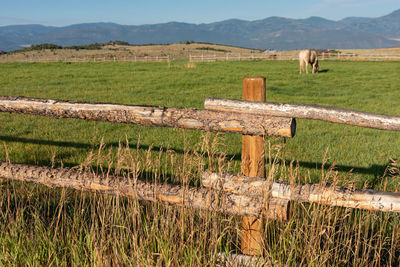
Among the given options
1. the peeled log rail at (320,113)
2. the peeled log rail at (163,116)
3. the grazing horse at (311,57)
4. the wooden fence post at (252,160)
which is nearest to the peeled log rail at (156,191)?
the wooden fence post at (252,160)

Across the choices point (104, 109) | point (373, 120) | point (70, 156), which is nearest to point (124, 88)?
point (70, 156)

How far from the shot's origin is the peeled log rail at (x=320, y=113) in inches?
128

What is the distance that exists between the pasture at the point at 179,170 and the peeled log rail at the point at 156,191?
5.6 inches

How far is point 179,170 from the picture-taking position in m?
4.01

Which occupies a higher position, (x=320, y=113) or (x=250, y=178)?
(x=320, y=113)

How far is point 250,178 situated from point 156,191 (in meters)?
0.96

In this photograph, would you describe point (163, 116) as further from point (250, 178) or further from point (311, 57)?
point (311, 57)

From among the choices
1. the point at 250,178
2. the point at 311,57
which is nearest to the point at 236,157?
the point at 250,178

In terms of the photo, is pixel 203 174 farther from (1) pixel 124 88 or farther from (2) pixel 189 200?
(1) pixel 124 88

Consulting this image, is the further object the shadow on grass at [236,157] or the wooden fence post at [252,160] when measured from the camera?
the shadow on grass at [236,157]

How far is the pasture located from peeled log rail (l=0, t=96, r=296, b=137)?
0.18 meters

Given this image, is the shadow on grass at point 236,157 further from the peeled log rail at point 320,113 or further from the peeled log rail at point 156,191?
the peeled log rail at point 320,113

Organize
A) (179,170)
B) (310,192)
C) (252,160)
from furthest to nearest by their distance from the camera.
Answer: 1. (179,170)
2. (252,160)
3. (310,192)

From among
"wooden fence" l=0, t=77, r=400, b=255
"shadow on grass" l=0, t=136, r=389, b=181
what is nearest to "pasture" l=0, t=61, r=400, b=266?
"shadow on grass" l=0, t=136, r=389, b=181
